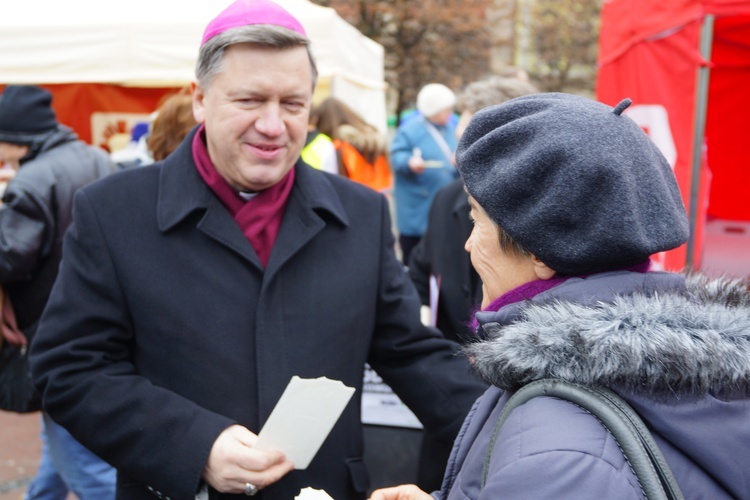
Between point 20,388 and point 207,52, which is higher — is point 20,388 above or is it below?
below

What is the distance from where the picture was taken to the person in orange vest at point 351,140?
4.81 meters

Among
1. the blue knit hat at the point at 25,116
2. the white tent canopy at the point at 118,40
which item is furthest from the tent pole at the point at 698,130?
the blue knit hat at the point at 25,116

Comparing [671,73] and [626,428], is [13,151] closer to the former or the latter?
[671,73]

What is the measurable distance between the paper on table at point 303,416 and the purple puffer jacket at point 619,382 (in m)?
0.47

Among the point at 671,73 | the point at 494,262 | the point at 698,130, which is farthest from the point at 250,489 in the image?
the point at 671,73

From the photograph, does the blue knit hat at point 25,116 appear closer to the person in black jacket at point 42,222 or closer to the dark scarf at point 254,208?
the person in black jacket at point 42,222

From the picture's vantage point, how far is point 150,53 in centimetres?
599

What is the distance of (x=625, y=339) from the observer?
3.49 feet

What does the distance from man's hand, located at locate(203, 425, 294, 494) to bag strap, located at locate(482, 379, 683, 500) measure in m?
0.70

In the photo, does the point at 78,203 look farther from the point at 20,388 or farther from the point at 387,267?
the point at 20,388

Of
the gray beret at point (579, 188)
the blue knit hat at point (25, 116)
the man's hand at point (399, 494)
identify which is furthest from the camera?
the blue knit hat at point (25, 116)

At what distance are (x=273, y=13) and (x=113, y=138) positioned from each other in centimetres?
572

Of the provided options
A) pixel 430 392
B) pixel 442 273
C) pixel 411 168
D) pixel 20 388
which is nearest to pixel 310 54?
pixel 430 392

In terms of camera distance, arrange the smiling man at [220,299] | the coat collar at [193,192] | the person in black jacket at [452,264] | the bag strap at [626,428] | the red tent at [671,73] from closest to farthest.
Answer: the bag strap at [626,428]
the smiling man at [220,299]
the coat collar at [193,192]
the person in black jacket at [452,264]
the red tent at [671,73]
